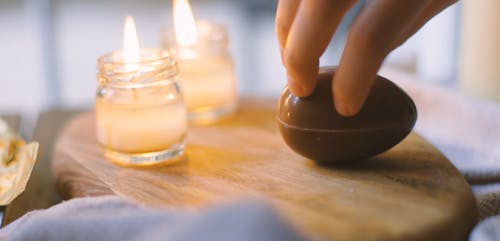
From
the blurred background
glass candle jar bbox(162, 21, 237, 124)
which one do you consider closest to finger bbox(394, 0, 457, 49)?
glass candle jar bbox(162, 21, 237, 124)

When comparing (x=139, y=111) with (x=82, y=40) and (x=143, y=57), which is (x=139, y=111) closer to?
(x=143, y=57)

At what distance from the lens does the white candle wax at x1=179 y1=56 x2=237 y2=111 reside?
74 cm

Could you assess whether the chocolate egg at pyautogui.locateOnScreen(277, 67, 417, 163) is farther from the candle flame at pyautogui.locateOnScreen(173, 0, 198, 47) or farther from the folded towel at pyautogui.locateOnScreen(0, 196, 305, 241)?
the candle flame at pyautogui.locateOnScreen(173, 0, 198, 47)

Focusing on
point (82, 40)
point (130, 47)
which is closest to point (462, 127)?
point (130, 47)

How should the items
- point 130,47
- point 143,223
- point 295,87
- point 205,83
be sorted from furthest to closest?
point 205,83 < point 130,47 < point 295,87 < point 143,223

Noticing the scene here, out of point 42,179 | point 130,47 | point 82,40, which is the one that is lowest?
point 82,40

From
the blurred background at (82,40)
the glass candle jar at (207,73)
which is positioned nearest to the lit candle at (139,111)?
the glass candle jar at (207,73)

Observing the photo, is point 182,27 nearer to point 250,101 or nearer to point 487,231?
point 250,101

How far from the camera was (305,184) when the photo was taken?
1.69 ft

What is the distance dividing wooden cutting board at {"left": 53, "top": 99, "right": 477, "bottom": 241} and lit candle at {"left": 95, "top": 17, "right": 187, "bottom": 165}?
2 cm

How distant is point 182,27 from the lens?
0.76 m

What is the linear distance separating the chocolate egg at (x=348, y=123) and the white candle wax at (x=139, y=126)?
0.40 ft

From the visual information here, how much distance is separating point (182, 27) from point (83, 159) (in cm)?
20

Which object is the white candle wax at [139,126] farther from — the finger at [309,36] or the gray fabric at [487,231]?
the gray fabric at [487,231]
